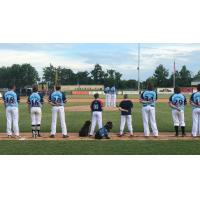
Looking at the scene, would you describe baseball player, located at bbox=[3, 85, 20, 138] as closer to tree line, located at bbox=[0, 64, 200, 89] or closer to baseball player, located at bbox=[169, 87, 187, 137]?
baseball player, located at bbox=[169, 87, 187, 137]

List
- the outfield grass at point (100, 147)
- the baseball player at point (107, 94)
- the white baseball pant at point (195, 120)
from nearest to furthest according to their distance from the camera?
the outfield grass at point (100, 147), the white baseball pant at point (195, 120), the baseball player at point (107, 94)

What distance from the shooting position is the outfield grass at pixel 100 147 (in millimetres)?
11406

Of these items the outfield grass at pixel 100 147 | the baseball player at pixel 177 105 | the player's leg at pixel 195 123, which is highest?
the baseball player at pixel 177 105

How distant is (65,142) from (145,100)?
3504 mm

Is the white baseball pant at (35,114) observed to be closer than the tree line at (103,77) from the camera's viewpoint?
Yes

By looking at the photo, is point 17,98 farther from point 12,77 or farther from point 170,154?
point 12,77

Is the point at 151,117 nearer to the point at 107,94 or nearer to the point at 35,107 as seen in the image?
the point at 35,107

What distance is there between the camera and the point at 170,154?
36.6 feet

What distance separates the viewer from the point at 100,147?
12453 mm

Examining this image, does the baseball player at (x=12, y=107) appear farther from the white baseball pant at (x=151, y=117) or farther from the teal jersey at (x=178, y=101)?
the teal jersey at (x=178, y=101)

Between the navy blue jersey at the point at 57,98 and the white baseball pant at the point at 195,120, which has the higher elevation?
the navy blue jersey at the point at 57,98

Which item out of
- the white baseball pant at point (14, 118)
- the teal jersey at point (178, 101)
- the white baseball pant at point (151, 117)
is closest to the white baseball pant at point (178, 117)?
the teal jersey at point (178, 101)

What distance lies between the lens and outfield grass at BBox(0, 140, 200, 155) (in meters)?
11.4

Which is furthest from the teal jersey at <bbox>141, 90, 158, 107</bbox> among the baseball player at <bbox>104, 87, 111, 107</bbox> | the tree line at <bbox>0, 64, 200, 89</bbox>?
the tree line at <bbox>0, 64, 200, 89</bbox>
